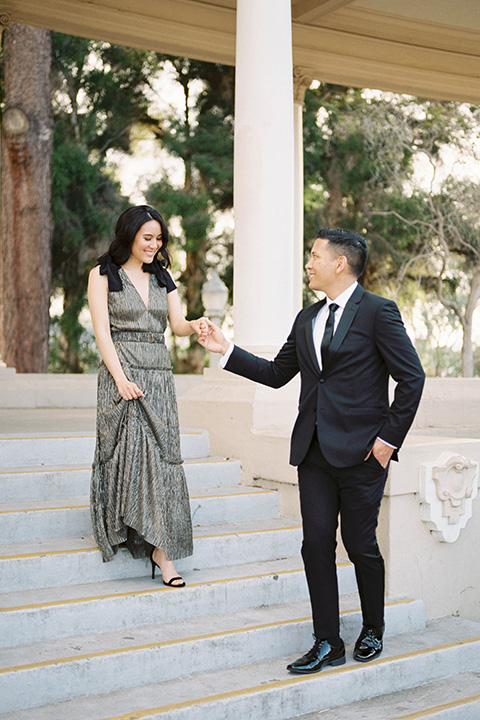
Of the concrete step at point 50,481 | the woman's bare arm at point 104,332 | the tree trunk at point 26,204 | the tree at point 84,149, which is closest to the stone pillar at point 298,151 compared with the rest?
the concrete step at point 50,481

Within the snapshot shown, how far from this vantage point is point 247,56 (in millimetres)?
6656

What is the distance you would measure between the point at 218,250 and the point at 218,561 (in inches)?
737

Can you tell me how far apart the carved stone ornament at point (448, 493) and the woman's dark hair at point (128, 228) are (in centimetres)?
213

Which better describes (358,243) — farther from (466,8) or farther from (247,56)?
(466,8)

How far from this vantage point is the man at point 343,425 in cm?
406

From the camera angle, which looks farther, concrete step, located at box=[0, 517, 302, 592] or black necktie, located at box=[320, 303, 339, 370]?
concrete step, located at box=[0, 517, 302, 592]

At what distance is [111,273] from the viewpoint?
15.5 feet

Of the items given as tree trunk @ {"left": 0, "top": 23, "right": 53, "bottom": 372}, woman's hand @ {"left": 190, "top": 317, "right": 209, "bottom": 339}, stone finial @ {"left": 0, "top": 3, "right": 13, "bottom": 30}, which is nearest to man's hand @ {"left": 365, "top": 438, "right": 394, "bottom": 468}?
woman's hand @ {"left": 190, "top": 317, "right": 209, "bottom": 339}

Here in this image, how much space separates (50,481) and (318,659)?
2.03 metres

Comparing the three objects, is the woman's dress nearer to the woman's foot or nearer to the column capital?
the woman's foot

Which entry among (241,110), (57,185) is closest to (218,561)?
(241,110)

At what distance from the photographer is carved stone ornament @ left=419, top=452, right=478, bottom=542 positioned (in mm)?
5418

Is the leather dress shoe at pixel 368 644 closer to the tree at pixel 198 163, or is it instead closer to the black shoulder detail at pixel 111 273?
the black shoulder detail at pixel 111 273

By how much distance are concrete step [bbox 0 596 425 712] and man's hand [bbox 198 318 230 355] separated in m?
1.36
